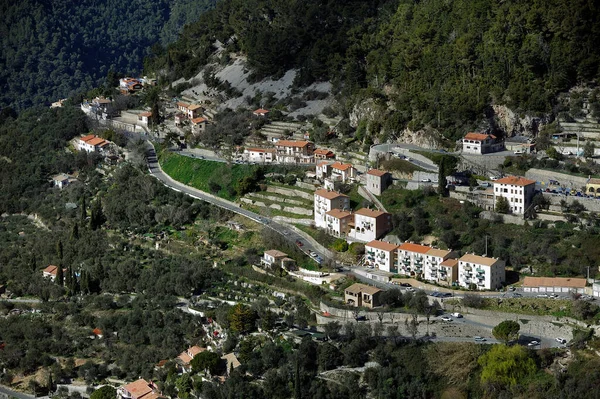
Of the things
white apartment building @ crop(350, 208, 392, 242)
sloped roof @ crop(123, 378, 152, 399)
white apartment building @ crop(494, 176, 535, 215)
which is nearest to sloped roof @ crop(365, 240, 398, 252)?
white apartment building @ crop(350, 208, 392, 242)

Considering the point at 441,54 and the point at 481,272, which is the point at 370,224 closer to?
the point at 481,272

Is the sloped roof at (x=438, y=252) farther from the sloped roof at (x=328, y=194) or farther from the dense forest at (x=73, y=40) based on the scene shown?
the dense forest at (x=73, y=40)

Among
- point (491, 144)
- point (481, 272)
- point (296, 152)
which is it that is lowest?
point (481, 272)

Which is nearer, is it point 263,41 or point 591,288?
→ point 591,288

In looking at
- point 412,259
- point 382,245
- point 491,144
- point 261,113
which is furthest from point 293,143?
point 412,259

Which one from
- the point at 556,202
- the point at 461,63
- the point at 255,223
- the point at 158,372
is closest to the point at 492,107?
the point at 461,63

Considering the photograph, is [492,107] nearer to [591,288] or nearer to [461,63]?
[461,63]
